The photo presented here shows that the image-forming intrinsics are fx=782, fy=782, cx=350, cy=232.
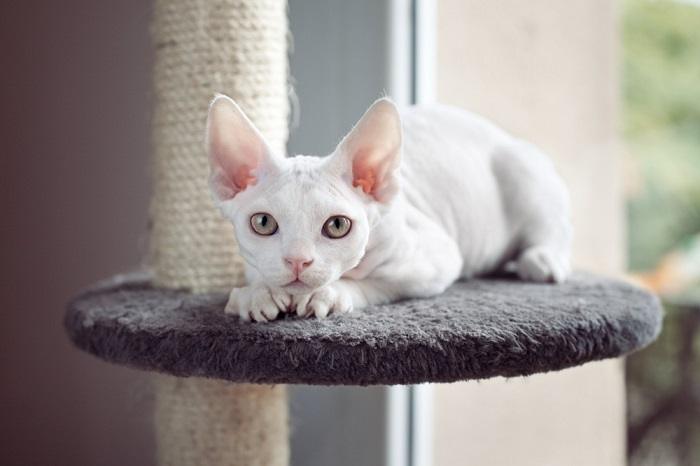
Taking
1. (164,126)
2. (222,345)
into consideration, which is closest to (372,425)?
(164,126)

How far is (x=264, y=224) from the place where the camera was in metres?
0.90

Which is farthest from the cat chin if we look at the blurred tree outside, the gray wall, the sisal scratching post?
the blurred tree outside

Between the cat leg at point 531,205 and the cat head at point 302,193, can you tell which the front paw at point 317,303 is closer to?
the cat head at point 302,193

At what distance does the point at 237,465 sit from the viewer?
1.20 m

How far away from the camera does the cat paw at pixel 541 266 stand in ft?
4.03

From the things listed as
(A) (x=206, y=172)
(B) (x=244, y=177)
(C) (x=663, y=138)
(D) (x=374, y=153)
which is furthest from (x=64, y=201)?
(C) (x=663, y=138)

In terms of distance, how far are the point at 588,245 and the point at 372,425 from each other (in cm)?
76

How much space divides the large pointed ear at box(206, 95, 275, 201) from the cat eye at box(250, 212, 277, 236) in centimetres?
6

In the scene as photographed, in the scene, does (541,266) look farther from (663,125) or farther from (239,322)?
(663,125)

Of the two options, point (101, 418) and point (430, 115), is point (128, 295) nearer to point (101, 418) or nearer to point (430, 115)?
point (430, 115)

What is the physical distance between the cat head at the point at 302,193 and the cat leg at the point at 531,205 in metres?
0.40

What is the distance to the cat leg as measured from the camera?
4.26 ft

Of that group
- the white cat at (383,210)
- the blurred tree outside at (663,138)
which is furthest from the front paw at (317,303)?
the blurred tree outside at (663,138)

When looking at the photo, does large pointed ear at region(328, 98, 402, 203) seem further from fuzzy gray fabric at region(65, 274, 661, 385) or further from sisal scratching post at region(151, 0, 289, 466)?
sisal scratching post at region(151, 0, 289, 466)
